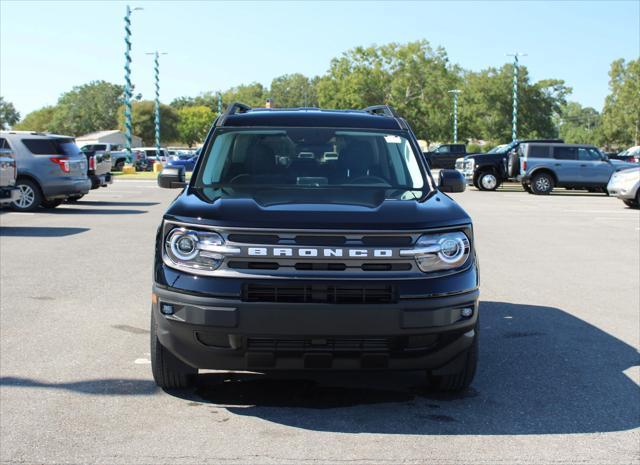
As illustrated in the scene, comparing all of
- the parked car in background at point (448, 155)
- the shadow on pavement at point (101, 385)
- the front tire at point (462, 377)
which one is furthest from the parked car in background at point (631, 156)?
the shadow on pavement at point (101, 385)

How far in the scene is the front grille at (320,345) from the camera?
4457 millimetres

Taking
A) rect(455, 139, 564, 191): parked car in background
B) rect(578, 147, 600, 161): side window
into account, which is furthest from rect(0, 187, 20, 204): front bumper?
rect(578, 147, 600, 161): side window

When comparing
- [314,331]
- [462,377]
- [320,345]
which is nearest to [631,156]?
[462,377]

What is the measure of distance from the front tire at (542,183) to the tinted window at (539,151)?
693 millimetres

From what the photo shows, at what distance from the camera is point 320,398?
5.16 m

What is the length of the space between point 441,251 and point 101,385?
230cm

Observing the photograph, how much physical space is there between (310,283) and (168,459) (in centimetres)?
108

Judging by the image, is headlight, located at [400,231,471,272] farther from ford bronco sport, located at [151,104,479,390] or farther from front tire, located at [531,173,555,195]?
front tire, located at [531,173,555,195]

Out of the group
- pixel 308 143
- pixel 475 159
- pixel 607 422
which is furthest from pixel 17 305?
pixel 475 159

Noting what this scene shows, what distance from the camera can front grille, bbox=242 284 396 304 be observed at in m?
4.38

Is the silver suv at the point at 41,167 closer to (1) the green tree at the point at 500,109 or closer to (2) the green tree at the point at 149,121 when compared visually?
(1) the green tree at the point at 500,109

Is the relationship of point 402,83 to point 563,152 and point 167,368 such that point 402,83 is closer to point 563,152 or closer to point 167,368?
point 563,152

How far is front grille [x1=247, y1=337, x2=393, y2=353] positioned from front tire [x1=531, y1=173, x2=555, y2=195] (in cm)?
2741

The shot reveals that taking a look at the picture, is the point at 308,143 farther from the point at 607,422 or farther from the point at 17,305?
the point at 17,305
